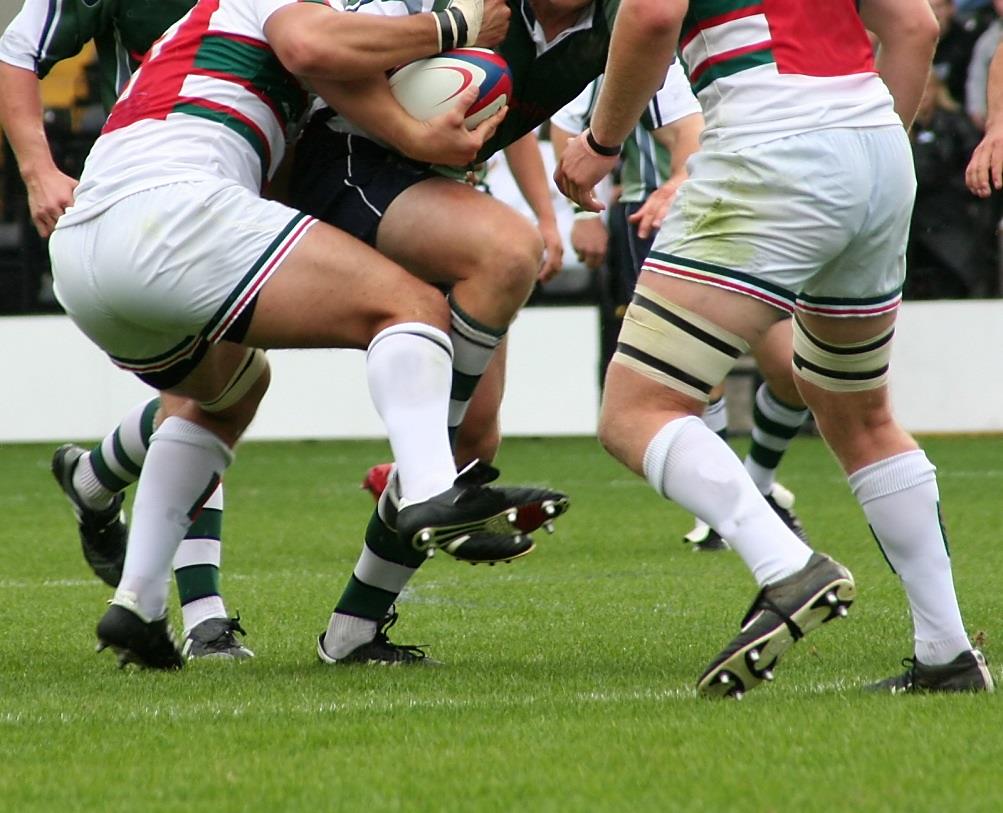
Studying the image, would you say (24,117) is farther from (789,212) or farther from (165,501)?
(789,212)

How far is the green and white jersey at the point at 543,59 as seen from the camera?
4.20 m

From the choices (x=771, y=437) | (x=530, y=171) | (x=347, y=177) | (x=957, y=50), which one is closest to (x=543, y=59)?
(x=347, y=177)

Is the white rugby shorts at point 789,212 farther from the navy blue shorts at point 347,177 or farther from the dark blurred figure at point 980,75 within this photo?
the dark blurred figure at point 980,75

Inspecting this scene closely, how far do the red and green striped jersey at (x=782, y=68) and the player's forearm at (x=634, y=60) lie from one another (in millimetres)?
120

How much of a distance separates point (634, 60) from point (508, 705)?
1.25 m

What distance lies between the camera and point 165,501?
4.30 m

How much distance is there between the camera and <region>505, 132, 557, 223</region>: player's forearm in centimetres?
662

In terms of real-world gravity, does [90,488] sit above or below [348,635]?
below

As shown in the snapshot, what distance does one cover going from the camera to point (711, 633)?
15.3 feet

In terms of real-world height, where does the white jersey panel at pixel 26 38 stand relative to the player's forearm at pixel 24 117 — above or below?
above

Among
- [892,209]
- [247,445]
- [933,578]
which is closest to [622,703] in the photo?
[933,578]

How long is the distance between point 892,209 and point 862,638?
1416 millimetres

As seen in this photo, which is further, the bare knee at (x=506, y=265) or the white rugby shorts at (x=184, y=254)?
the bare knee at (x=506, y=265)

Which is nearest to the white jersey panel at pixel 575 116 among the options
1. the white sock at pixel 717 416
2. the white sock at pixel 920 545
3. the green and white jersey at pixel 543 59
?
the white sock at pixel 717 416
